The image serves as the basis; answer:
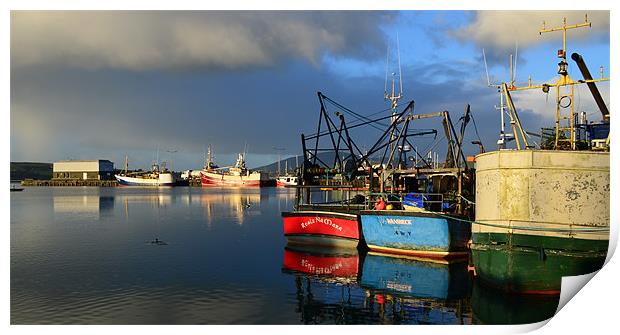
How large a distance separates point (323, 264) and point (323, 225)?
3.68 metres

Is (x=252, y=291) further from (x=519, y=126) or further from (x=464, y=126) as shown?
(x=464, y=126)

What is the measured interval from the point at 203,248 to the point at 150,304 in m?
15.5

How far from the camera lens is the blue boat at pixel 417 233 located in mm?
24812

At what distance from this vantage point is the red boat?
2900cm

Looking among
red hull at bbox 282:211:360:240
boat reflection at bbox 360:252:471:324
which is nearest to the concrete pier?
boat reflection at bbox 360:252:471:324

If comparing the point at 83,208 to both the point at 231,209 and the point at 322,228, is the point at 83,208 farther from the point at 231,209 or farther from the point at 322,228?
the point at 322,228

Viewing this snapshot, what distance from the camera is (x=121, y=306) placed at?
732 inches

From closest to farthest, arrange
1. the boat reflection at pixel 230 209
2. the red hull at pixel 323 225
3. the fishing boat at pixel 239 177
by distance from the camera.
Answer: the red hull at pixel 323 225, the boat reflection at pixel 230 209, the fishing boat at pixel 239 177

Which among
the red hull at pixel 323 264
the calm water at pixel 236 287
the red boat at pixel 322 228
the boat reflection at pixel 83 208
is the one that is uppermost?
the red boat at pixel 322 228

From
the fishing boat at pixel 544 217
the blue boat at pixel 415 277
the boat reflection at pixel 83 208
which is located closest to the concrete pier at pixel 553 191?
the fishing boat at pixel 544 217

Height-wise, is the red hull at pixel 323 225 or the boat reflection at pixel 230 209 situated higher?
the red hull at pixel 323 225

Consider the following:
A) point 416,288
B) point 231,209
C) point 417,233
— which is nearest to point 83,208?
point 231,209

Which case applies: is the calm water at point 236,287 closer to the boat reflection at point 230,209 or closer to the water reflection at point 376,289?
the water reflection at point 376,289

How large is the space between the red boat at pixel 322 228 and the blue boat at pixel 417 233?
5.53 ft
